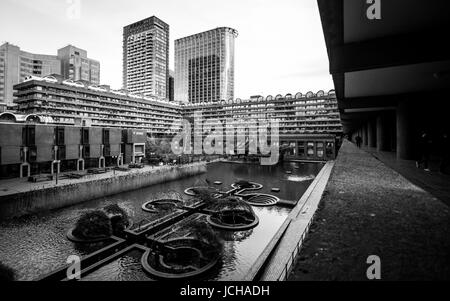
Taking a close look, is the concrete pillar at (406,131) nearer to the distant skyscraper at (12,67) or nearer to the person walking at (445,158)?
the person walking at (445,158)

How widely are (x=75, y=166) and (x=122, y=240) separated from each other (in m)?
30.5

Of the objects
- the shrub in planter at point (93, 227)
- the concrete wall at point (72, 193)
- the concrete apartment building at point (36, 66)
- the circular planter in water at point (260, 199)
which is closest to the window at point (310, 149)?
the circular planter in water at point (260, 199)

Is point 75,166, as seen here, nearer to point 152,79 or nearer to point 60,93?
point 60,93

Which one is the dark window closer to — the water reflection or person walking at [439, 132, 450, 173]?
the water reflection

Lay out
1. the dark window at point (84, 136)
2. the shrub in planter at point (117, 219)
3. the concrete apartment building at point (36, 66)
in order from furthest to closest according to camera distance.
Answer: the concrete apartment building at point (36, 66) → the dark window at point (84, 136) → the shrub in planter at point (117, 219)

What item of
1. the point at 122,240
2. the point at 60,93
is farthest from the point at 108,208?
the point at 60,93

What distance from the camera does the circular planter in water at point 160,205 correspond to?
2795 cm

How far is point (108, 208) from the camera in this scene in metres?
21.7

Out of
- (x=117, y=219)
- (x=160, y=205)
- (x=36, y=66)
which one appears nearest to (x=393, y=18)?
(x=117, y=219)

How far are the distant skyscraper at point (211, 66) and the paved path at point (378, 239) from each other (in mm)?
184024

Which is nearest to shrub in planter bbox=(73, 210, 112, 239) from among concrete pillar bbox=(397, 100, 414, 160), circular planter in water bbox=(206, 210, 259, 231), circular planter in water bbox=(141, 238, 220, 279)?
circular planter in water bbox=(141, 238, 220, 279)

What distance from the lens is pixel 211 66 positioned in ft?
620

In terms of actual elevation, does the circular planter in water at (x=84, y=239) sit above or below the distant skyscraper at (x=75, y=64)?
below
